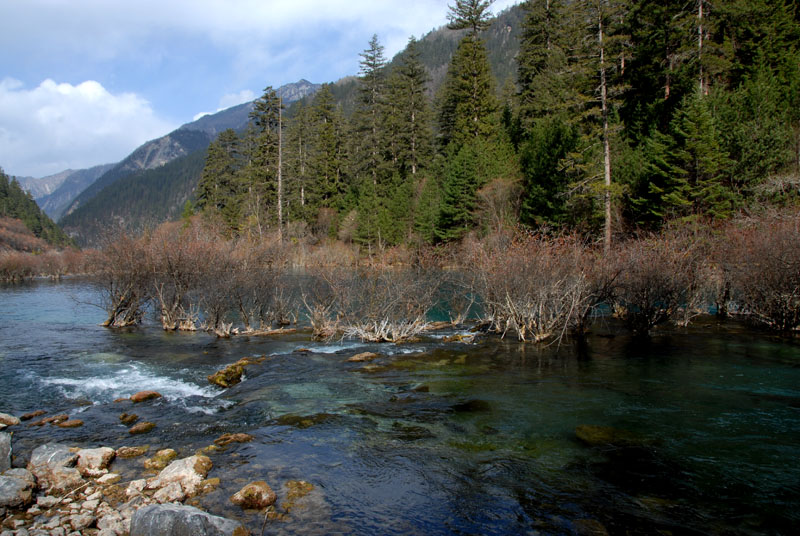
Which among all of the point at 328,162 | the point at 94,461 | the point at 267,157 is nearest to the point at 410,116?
the point at 328,162

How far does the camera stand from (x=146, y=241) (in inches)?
778

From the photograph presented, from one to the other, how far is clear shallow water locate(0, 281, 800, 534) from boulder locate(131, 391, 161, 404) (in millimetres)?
315

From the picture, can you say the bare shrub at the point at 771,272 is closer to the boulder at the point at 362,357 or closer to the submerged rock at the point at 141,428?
the boulder at the point at 362,357

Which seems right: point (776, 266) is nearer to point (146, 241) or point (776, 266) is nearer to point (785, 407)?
point (785, 407)

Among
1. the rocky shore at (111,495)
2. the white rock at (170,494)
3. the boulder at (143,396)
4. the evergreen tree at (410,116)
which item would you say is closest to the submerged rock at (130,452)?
the rocky shore at (111,495)

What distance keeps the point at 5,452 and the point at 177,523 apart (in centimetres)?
389

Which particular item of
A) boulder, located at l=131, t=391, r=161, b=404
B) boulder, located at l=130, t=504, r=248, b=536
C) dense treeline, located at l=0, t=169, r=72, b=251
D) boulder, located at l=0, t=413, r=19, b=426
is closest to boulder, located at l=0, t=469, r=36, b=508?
boulder, located at l=130, t=504, r=248, b=536

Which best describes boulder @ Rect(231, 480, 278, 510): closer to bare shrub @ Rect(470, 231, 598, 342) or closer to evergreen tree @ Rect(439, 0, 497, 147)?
bare shrub @ Rect(470, 231, 598, 342)

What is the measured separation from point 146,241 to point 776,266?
22.3 meters

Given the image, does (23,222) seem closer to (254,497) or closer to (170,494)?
(170,494)

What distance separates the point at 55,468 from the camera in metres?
6.60

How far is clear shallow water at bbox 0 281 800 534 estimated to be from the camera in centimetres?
576

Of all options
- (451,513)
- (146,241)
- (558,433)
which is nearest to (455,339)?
(558,433)

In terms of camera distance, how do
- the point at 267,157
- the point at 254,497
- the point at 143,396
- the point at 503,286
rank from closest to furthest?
the point at 254,497 → the point at 143,396 → the point at 503,286 → the point at 267,157
